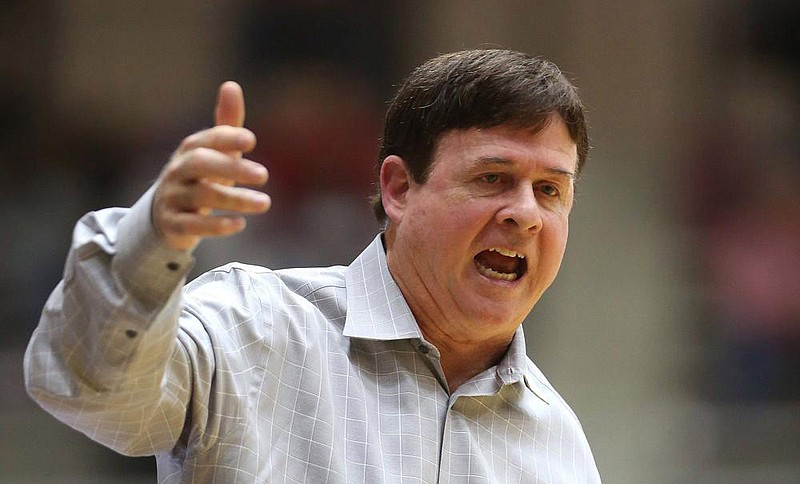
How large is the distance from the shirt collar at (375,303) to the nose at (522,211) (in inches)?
8.6

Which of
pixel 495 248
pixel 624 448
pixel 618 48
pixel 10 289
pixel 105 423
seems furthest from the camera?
pixel 618 48

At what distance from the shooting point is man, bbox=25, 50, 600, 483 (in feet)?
4.35

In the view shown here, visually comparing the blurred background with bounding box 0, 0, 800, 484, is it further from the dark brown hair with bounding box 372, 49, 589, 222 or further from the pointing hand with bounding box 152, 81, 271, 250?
the pointing hand with bounding box 152, 81, 271, 250

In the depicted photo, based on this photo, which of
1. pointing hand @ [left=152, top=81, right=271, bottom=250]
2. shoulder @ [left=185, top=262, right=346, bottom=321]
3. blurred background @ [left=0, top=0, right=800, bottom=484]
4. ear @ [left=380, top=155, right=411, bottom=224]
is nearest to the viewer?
pointing hand @ [left=152, top=81, right=271, bottom=250]

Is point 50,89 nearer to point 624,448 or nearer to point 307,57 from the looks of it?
point 307,57

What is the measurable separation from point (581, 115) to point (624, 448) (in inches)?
142

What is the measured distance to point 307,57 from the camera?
5484mm

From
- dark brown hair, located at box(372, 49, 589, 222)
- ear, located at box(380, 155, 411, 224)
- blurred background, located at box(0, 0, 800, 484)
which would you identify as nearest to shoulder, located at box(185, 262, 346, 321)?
ear, located at box(380, 155, 411, 224)

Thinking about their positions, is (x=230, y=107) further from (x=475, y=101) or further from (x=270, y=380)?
(x=475, y=101)

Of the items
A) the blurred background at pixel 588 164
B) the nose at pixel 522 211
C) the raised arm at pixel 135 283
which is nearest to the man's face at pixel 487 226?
the nose at pixel 522 211

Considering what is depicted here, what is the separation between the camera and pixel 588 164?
5.46 meters

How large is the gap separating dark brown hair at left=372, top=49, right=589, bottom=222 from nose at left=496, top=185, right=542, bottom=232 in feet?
0.37

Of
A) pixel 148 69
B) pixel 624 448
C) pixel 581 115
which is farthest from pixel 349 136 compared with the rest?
pixel 581 115

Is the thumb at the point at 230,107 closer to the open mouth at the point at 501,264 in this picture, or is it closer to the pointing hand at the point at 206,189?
the pointing hand at the point at 206,189
